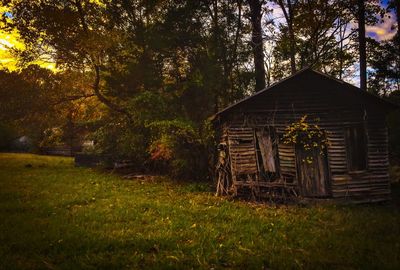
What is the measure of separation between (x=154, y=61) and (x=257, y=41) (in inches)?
330

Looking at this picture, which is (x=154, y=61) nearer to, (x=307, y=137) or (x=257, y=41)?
(x=257, y=41)

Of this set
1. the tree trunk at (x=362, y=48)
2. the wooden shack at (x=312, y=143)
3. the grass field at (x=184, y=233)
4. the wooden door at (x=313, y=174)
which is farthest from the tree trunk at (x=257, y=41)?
the grass field at (x=184, y=233)

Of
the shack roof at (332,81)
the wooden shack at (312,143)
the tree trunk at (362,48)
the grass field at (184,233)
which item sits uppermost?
the tree trunk at (362,48)

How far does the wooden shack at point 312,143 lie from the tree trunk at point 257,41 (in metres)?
9.28

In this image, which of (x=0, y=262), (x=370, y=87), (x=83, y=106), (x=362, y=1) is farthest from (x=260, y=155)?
(x=370, y=87)

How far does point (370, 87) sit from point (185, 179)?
26.8 metres

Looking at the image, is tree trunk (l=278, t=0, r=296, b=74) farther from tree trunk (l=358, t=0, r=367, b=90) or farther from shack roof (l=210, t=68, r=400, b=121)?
shack roof (l=210, t=68, r=400, b=121)

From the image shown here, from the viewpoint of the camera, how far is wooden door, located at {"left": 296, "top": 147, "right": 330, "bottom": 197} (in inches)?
583

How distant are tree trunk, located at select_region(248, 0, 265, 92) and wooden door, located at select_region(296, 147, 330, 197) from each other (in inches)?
412

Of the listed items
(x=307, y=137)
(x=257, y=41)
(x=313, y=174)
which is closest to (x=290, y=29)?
(x=257, y=41)

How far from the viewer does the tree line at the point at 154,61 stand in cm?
2188

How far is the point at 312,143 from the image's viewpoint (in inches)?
591

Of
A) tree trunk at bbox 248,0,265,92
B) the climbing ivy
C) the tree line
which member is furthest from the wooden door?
tree trunk at bbox 248,0,265,92

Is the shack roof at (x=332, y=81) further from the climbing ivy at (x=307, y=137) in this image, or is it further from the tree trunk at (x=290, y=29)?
the tree trunk at (x=290, y=29)
